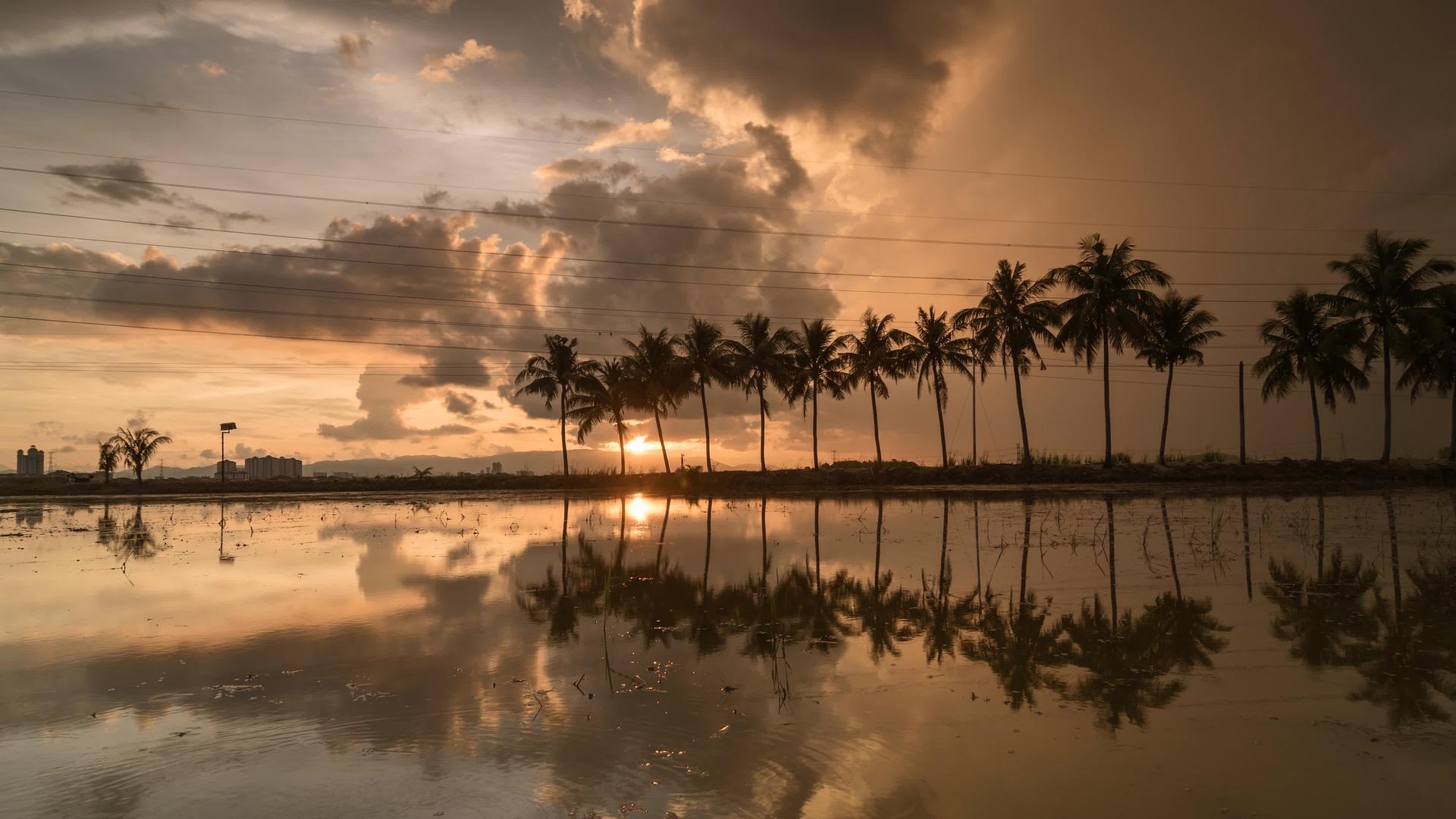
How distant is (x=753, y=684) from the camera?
812 centimetres

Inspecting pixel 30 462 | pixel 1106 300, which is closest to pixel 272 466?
pixel 30 462

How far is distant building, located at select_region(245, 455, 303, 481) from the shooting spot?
110m

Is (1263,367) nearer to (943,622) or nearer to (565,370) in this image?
(565,370)

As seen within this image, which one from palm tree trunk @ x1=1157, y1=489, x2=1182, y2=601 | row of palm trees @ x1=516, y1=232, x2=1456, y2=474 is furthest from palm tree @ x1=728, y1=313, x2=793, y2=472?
palm tree trunk @ x1=1157, y1=489, x2=1182, y2=601

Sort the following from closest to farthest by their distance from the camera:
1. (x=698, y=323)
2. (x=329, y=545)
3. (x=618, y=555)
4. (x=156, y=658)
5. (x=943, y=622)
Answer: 1. (x=156, y=658)
2. (x=943, y=622)
3. (x=618, y=555)
4. (x=329, y=545)
5. (x=698, y=323)

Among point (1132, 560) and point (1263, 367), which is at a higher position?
point (1263, 367)

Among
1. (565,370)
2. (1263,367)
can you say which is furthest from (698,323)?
(1263,367)

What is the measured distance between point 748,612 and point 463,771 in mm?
6086

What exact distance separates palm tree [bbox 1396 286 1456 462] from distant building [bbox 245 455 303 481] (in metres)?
117

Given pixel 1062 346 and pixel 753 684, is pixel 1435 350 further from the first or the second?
pixel 753 684

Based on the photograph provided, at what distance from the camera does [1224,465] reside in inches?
1829

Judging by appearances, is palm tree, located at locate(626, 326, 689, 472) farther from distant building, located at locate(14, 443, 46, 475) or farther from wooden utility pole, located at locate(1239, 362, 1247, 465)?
distant building, located at locate(14, 443, 46, 475)

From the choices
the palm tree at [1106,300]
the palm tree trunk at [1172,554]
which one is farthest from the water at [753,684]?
the palm tree at [1106,300]

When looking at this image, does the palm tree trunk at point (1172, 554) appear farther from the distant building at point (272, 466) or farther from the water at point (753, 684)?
the distant building at point (272, 466)
